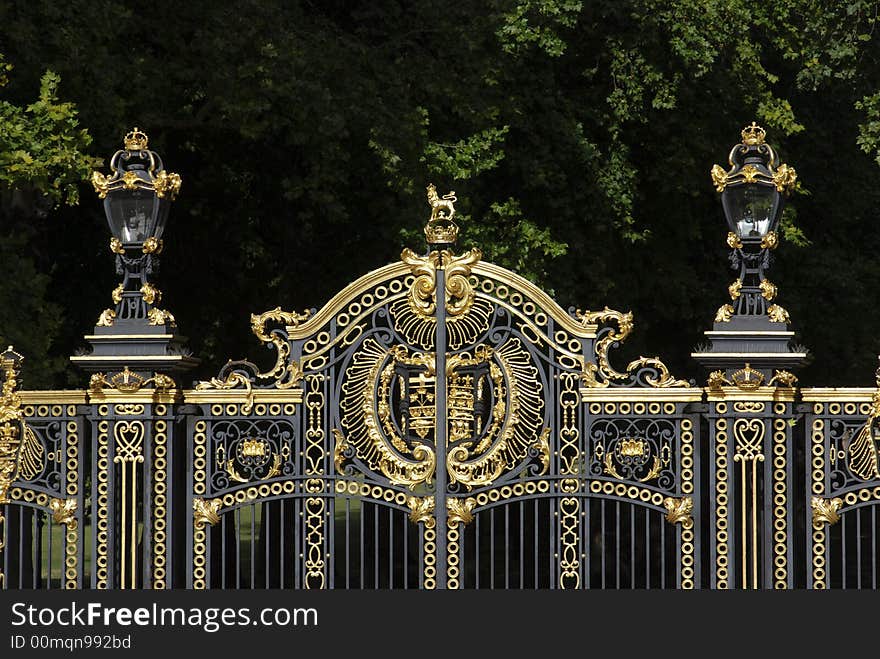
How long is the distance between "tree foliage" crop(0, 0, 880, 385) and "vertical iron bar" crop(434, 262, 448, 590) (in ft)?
20.9

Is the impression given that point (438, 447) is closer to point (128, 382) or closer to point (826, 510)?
point (128, 382)

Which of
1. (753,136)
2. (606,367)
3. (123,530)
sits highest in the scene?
(753,136)

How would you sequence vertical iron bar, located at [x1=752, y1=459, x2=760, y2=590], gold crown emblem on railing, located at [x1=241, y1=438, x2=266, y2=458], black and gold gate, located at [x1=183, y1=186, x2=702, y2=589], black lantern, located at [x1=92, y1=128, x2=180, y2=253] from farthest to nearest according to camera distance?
black lantern, located at [x1=92, y1=128, x2=180, y2=253] → gold crown emblem on railing, located at [x1=241, y1=438, x2=266, y2=458] → black and gold gate, located at [x1=183, y1=186, x2=702, y2=589] → vertical iron bar, located at [x1=752, y1=459, x2=760, y2=590]

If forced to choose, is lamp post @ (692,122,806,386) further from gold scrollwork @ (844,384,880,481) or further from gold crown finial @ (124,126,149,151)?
gold crown finial @ (124,126,149,151)

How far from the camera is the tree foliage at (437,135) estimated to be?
17469mm

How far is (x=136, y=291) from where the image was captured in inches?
446

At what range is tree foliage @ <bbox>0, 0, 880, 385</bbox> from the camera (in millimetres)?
17469

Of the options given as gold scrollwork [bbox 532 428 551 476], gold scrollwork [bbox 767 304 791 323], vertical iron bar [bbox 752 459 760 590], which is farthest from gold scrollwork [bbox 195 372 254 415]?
gold scrollwork [bbox 767 304 791 323]

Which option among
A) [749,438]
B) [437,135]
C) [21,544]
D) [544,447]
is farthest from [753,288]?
[437,135]

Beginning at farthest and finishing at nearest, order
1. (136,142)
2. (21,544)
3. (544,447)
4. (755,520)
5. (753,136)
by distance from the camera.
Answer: (136,142) < (21,544) < (753,136) < (544,447) < (755,520)

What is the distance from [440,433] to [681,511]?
5.13 ft

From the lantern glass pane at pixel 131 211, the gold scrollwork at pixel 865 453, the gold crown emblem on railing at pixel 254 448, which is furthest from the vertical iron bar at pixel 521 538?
the lantern glass pane at pixel 131 211

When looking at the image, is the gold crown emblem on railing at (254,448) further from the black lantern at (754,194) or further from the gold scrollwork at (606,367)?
the black lantern at (754,194)

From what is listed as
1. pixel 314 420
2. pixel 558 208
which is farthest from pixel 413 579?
pixel 314 420
